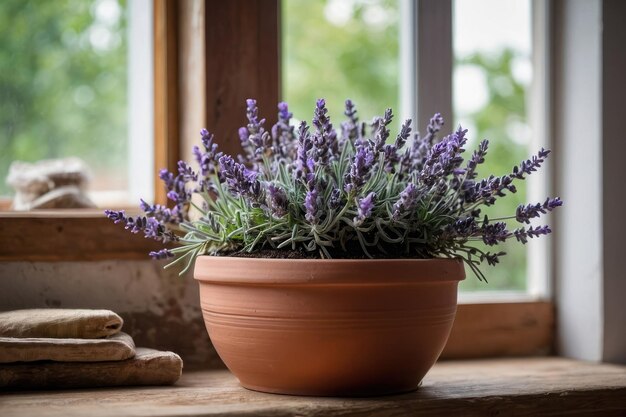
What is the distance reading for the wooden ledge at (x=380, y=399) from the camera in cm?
121

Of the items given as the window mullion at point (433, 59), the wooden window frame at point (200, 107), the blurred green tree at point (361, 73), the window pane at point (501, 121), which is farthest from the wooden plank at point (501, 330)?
the blurred green tree at point (361, 73)

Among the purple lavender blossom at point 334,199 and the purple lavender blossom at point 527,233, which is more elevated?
the purple lavender blossom at point 334,199

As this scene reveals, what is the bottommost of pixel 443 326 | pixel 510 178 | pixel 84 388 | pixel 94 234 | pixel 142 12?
pixel 84 388

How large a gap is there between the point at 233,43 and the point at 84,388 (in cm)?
82

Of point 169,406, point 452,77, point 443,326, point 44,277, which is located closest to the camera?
point 169,406

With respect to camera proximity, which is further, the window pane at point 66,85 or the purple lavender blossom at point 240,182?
the window pane at point 66,85

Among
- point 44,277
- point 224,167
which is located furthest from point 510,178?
point 44,277

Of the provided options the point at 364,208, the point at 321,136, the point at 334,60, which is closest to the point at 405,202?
the point at 364,208

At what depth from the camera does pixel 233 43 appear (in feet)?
5.66

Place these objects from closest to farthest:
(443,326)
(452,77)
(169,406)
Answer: (169,406) → (443,326) → (452,77)

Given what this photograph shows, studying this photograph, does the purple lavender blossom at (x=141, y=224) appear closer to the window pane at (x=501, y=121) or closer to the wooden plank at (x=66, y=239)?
the wooden plank at (x=66, y=239)

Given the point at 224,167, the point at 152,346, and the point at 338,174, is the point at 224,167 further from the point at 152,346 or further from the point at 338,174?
the point at 152,346

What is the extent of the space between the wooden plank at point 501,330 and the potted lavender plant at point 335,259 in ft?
1.78

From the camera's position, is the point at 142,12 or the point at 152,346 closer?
the point at 152,346
